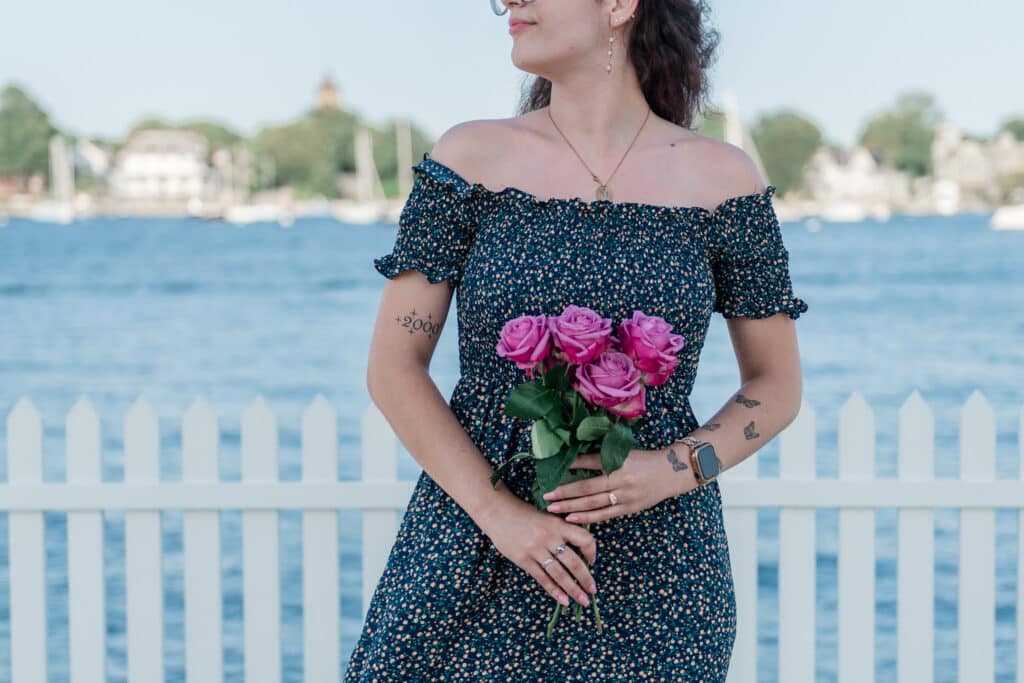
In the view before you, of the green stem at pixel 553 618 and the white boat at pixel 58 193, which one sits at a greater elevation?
the green stem at pixel 553 618

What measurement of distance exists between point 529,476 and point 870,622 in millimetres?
1847

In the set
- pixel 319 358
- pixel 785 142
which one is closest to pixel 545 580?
pixel 319 358

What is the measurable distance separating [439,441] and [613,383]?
14.5 inches

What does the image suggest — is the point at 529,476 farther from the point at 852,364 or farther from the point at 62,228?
the point at 62,228

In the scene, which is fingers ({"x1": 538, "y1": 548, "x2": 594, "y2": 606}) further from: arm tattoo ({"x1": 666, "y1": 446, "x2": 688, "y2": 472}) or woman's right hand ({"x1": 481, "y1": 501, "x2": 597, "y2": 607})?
arm tattoo ({"x1": 666, "y1": 446, "x2": 688, "y2": 472})

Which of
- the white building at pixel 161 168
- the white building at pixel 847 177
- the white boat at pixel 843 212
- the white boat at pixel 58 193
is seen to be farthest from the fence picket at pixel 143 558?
the white building at pixel 161 168

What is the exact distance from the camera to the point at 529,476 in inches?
83.4

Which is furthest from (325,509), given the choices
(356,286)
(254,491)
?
(356,286)

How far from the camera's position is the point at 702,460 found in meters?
2.10

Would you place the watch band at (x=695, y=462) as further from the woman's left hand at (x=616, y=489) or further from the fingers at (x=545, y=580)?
the fingers at (x=545, y=580)

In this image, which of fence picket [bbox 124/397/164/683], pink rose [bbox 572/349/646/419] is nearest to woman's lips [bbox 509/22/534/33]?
pink rose [bbox 572/349/646/419]

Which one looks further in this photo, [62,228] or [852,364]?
[62,228]

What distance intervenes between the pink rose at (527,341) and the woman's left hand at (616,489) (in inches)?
7.5

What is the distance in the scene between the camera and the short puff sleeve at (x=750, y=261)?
2219mm
